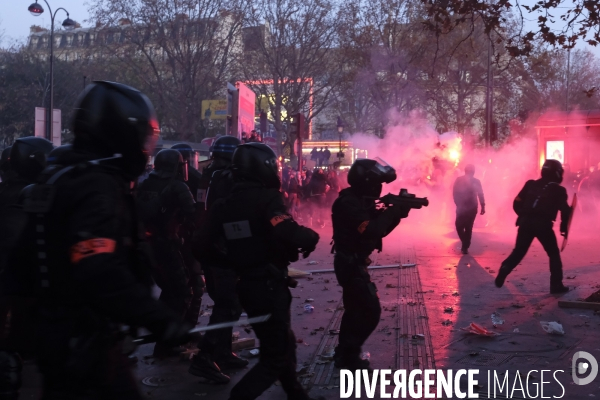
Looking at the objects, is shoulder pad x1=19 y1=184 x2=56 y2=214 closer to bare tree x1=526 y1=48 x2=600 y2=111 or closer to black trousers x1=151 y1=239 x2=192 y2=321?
black trousers x1=151 y1=239 x2=192 y2=321

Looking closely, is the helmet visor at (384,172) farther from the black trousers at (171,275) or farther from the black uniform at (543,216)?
the black uniform at (543,216)

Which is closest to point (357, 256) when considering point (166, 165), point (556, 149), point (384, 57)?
point (166, 165)

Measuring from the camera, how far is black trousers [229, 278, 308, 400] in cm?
395

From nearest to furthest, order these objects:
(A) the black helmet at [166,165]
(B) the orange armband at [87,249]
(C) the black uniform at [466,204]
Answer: (B) the orange armband at [87,249], (A) the black helmet at [166,165], (C) the black uniform at [466,204]

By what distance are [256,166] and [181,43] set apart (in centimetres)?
3146

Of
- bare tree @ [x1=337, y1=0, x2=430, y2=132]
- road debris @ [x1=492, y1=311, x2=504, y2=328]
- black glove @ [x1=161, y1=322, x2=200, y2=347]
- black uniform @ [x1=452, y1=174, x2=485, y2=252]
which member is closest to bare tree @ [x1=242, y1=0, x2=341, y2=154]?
bare tree @ [x1=337, y1=0, x2=430, y2=132]

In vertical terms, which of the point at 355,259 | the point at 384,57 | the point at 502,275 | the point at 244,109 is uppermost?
the point at 384,57

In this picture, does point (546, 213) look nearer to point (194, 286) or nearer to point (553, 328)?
point (553, 328)

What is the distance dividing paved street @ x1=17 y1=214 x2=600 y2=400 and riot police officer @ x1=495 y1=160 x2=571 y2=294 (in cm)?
46

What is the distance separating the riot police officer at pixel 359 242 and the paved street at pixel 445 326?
0.37 metres

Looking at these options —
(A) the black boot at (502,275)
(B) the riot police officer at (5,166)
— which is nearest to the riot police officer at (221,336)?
(B) the riot police officer at (5,166)

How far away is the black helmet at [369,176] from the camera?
5.36 m

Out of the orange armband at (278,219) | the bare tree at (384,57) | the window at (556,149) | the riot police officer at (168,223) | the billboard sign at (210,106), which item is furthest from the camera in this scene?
the bare tree at (384,57)

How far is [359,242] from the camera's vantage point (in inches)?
208
